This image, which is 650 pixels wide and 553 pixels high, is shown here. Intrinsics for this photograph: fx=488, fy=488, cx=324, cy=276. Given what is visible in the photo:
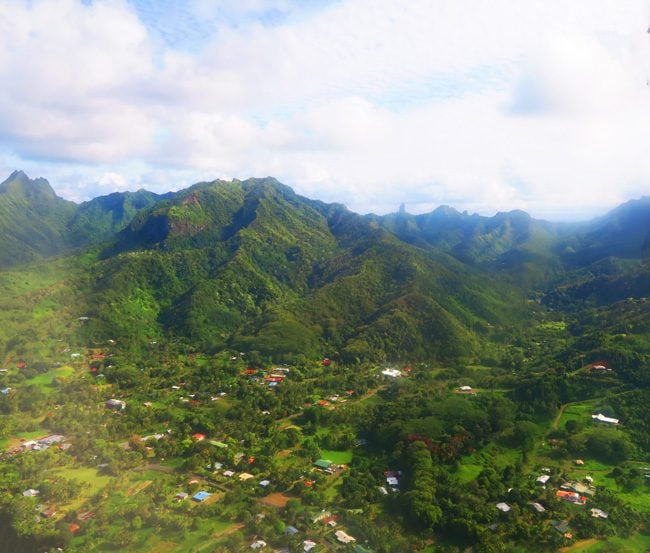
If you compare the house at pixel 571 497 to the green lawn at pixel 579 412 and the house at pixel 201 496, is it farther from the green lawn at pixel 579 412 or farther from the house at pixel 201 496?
the house at pixel 201 496

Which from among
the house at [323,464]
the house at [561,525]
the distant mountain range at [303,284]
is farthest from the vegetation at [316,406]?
the house at [323,464]

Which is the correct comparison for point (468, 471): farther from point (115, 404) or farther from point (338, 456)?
point (115, 404)

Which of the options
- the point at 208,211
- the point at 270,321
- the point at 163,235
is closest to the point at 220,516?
the point at 270,321

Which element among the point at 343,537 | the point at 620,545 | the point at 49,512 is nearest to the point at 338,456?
the point at 343,537

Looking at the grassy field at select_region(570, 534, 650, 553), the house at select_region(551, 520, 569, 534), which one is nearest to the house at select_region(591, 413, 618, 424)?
the grassy field at select_region(570, 534, 650, 553)

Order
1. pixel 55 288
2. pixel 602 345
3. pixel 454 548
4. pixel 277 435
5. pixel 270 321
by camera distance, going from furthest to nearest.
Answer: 1. pixel 55 288
2. pixel 270 321
3. pixel 602 345
4. pixel 277 435
5. pixel 454 548

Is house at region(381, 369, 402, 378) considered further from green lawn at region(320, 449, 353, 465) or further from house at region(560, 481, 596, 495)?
house at region(560, 481, 596, 495)

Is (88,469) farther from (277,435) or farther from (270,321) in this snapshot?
(270,321)
